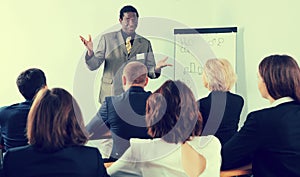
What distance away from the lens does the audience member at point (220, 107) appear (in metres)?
3.04

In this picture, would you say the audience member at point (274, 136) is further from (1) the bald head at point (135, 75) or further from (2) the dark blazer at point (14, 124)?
(2) the dark blazer at point (14, 124)

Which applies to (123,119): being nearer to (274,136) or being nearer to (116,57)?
(274,136)

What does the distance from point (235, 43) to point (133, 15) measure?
4.01ft

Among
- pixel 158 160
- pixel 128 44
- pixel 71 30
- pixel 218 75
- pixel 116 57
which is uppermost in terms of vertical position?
pixel 71 30

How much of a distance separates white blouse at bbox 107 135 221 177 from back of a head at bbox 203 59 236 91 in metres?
1.06

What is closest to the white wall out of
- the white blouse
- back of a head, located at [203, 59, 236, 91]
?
back of a head, located at [203, 59, 236, 91]

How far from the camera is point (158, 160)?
2102 millimetres

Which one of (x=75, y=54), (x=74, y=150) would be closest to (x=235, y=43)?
(x=75, y=54)

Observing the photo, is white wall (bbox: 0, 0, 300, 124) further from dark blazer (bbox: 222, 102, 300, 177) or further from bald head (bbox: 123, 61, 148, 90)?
dark blazer (bbox: 222, 102, 300, 177)

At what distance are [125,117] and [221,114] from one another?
697 millimetres

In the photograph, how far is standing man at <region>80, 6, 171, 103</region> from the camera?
4117 mm

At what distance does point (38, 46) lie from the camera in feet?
16.5

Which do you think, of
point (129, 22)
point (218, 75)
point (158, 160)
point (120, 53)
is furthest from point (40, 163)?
point (129, 22)

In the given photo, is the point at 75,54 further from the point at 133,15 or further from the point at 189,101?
the point at 189,101
